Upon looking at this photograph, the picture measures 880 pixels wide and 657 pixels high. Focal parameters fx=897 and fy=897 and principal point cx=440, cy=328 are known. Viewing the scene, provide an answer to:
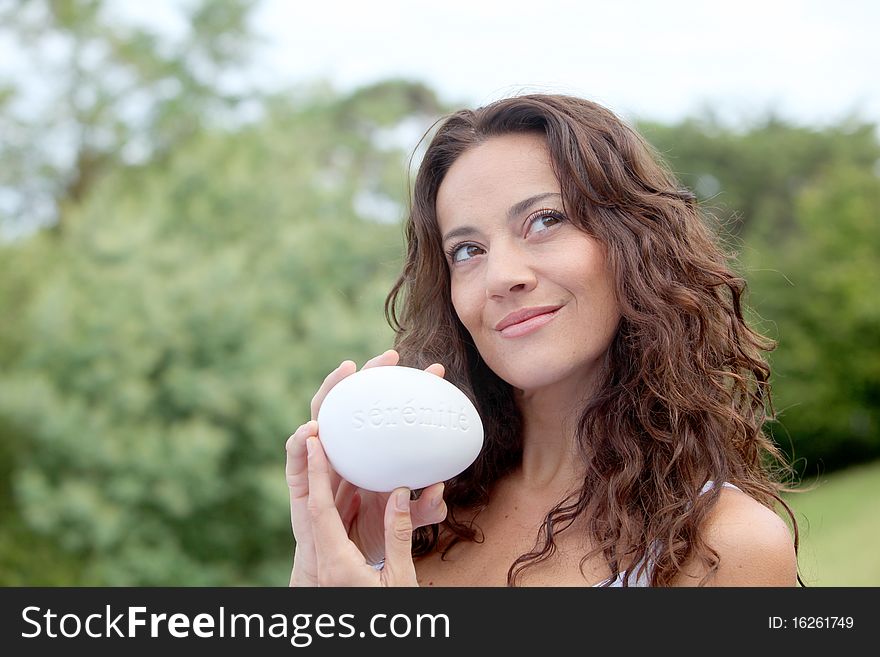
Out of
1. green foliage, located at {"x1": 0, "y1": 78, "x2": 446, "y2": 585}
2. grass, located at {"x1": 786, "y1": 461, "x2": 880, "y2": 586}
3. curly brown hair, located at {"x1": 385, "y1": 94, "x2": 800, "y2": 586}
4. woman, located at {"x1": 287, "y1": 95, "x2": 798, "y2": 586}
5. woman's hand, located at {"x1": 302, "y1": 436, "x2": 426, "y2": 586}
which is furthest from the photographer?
grass, located at {"x1": 786, "y1": 461, "x2": 880, "y2": 586}

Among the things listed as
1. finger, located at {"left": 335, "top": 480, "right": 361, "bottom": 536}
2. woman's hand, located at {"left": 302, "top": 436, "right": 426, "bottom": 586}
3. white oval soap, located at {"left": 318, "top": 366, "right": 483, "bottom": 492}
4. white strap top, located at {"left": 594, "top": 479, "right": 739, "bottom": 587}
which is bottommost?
white strap top, located at {"left": 594, "top": 479, "right": 739, "bottom": 587}

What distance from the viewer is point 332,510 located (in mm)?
1829

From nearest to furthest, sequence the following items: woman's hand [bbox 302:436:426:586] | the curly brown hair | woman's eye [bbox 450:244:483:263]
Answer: woman's hand [bbox 302:436:426:586]
the curly brown hair
woman's eye [bbox 450:244:483:263]

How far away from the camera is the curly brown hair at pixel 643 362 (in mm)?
2014

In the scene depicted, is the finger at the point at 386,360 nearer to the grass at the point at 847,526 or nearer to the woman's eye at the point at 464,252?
the woman's eye at the point at 464,252

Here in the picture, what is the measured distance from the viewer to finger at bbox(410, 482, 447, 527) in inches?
77.3

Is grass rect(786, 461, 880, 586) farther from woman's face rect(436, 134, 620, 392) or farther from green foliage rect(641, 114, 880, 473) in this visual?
woman's face rect(436, 134, 620, 392)

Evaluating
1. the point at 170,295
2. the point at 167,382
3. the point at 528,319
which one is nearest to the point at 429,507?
the point at 528,319

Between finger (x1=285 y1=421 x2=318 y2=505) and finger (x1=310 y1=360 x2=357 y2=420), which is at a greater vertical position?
finger (x1=310 y1=360 x2=357 y2=420)

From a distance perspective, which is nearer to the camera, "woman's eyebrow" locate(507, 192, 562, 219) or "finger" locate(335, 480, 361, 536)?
"woman's eyebrow" locate(507, 192, 562, 219)

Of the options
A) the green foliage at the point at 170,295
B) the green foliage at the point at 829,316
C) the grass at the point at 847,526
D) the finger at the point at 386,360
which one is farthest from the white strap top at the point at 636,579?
the green foliage at the point at 829,316

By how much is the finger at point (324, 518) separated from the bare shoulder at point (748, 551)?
72 cm

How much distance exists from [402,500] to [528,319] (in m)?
0.49

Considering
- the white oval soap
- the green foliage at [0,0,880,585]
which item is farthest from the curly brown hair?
the green foliage at [0,0,880,585]
